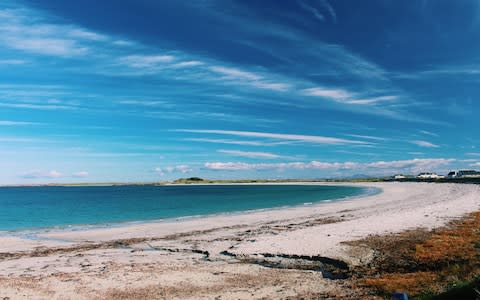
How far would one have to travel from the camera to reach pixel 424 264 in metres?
14.6

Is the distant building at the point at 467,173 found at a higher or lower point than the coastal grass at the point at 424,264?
higher

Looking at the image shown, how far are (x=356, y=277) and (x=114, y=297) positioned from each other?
8.00 meters

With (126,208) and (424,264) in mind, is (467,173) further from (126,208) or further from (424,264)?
(424,264)

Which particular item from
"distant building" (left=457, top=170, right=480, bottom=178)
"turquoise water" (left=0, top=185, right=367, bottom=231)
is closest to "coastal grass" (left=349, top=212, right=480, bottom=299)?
"turquoise water" (left=0, top=185, right=367, bottom=231)

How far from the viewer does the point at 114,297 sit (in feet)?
40.3

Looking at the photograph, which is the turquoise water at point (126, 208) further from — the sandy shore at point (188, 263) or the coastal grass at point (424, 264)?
the coastal grass at point (424, 264)

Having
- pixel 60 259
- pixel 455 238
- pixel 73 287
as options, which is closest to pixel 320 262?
pixel 455 238

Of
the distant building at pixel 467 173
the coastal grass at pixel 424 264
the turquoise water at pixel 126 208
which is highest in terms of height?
the distant building at pixel 467 173

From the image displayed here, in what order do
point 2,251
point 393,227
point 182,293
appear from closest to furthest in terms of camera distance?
point 182,293, point 2,251, point 393,227

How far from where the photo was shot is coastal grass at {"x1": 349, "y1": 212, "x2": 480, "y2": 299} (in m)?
10.9

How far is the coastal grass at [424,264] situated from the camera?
429 inches

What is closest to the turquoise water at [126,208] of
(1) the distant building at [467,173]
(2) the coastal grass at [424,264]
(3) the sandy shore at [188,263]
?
(3) the sandy shore at [188,263]

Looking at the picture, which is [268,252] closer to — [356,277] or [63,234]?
[356,277]

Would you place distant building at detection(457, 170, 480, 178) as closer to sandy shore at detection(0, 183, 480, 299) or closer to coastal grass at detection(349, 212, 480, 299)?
sandy shore at detection(0, 183, 480, 299)
